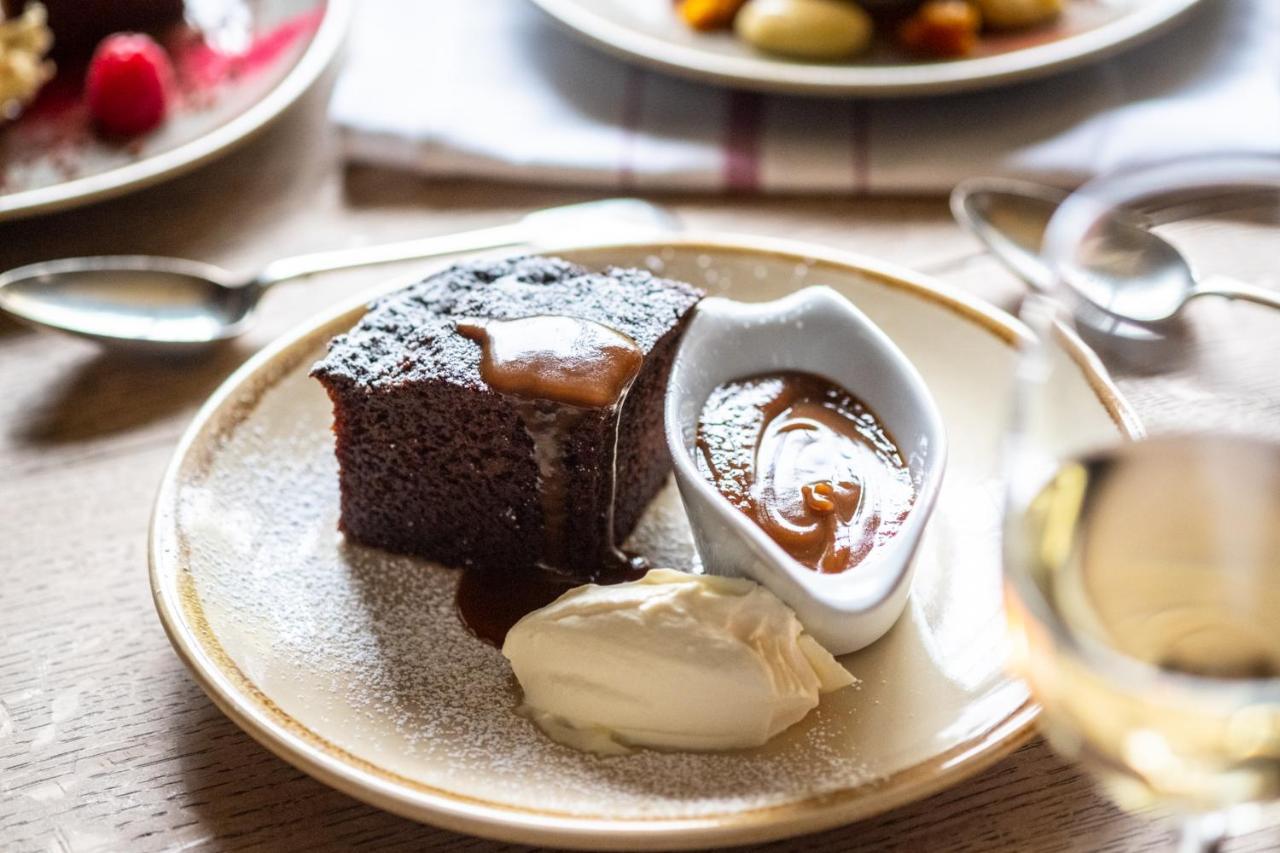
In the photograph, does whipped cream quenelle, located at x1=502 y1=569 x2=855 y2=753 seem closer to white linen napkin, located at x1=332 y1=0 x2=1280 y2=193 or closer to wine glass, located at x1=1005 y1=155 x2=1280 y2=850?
wine glass, located at x1=1005 y1=155 x2=1280 y2=850

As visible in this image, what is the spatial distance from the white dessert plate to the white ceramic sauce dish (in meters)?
0.64

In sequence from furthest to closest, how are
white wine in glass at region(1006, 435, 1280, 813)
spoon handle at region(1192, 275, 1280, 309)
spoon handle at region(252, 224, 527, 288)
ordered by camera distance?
spoon handle at region(252, 224, 527, 288) < spoon handle at region(1192, 275, 1280, 309) < white wine in glass at region(1006, 435, 1280, 813)

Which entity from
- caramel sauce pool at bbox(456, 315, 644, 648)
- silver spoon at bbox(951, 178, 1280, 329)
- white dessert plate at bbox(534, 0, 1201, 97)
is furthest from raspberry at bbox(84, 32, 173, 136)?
silver spoon at bbox(951, 178, 1280, 329)

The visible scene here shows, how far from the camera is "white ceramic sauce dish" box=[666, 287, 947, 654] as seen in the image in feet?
3.73

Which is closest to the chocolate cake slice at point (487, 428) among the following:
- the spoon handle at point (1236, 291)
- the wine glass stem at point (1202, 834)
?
the spoon handle at point (1236, 291)

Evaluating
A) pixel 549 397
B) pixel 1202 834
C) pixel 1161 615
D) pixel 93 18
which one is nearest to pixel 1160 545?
pixel 1161 615

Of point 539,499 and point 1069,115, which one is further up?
point 1069,115

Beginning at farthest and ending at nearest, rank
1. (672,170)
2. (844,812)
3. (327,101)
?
(327,101)
(672,170)
(844,812)

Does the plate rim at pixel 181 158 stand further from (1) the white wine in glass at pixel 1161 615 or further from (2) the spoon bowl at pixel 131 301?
(1) the white wine in glass at pixel 1161 615

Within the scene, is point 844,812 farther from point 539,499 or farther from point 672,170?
point 672,170

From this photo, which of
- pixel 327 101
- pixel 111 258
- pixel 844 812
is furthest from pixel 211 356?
pixel 844 812

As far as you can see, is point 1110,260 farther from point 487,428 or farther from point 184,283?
point 184,283

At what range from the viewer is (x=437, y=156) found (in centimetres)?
204

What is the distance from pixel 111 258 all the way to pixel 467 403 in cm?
81
